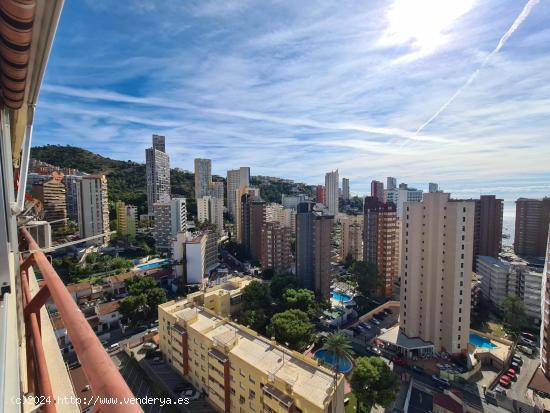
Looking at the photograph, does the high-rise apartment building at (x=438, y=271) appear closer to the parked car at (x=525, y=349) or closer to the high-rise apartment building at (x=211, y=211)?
the parked car at (x=525, y=349)

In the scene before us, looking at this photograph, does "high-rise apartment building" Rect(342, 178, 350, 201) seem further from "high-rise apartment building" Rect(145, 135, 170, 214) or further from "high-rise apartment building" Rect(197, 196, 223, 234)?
"high-rise apartment building" Rect(145, 135, 170, 214)

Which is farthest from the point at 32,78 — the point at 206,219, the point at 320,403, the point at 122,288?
the point at 206,219

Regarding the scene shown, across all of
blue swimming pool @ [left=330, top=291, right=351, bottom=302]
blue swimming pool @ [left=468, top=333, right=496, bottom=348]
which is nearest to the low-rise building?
blue swimming pool @ [left=468, top=333, right=496, bottom=348]

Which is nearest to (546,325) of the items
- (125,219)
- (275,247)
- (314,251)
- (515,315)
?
(515,315)

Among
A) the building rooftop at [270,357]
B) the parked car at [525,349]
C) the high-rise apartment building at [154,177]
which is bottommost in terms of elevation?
the parked car at [525,349]

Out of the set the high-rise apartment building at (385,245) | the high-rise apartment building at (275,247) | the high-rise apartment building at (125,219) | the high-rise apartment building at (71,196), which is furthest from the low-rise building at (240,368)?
the high-rise apartment building at (71,196)

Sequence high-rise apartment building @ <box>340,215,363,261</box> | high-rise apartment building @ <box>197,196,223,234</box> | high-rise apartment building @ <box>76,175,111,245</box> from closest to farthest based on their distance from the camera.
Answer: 1. high-rise apartment building @ <box>340,215,363,261</box>
2. high-rise apartment building @ <box>76,175,111,245</box>
3. high-rise apartment building @ <box>197,196,223,234</box>
